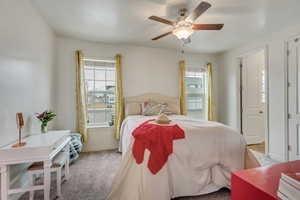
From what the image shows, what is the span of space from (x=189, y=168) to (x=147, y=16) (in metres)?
2.39

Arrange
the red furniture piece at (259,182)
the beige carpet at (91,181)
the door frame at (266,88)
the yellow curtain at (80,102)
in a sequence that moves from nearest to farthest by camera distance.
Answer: the red furniture piece at (259,182)
the beige carpet at (91,181)
the door frame at (266,88)
the yellow curtain at (80,102)

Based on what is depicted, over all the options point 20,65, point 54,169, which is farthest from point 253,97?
point 20,65

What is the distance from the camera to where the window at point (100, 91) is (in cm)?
356

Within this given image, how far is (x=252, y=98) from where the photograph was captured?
3.80 meters

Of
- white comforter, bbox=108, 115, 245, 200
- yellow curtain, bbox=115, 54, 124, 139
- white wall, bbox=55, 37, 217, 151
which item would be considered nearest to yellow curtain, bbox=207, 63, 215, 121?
white wall, bbox=55, 37, 217, 151

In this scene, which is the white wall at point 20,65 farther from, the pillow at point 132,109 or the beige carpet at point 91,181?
the pillow at point 132,109

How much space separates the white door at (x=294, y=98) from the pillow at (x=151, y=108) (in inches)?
100

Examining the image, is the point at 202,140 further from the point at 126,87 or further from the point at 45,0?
the point at 45,0

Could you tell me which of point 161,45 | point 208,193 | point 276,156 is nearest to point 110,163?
point 208,193

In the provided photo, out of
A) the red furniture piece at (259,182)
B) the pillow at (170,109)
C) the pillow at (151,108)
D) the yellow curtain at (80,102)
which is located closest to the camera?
the red furniture piece at (259,182)

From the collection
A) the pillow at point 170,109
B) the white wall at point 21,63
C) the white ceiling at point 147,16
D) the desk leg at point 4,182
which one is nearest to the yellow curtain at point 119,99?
the white ceiling at point 147,16

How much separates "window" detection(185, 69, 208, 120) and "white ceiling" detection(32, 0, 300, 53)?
4.09ft

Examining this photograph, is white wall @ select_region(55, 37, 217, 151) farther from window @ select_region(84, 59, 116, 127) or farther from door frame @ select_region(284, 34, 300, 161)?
door frame @ select_region(284, 34, 300, 161)

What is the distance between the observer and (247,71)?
12.5ft
